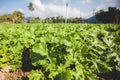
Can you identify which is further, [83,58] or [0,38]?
[0,38]

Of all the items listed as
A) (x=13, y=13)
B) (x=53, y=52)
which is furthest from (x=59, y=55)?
(x=13, y=13)

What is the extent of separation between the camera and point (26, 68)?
527 centimetres

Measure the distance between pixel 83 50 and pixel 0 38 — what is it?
2452 mm

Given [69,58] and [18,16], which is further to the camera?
[18,16]

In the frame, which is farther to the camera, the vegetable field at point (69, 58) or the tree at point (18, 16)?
the tree at point (18, 16)

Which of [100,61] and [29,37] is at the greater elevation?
[29,37]

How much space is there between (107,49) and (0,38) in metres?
2.72

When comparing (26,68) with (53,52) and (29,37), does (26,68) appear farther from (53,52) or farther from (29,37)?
(53,52)

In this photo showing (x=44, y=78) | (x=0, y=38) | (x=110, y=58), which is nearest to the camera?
(x=44, y=78)

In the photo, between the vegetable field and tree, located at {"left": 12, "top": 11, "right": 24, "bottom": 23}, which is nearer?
the vegetable field

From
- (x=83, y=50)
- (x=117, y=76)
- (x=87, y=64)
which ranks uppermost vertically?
(x=83, y=50)

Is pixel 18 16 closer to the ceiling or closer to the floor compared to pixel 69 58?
closer to the floor

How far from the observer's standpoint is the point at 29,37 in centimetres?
556

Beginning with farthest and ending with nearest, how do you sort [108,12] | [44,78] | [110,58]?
[108,12], [110,58], [44,78]
